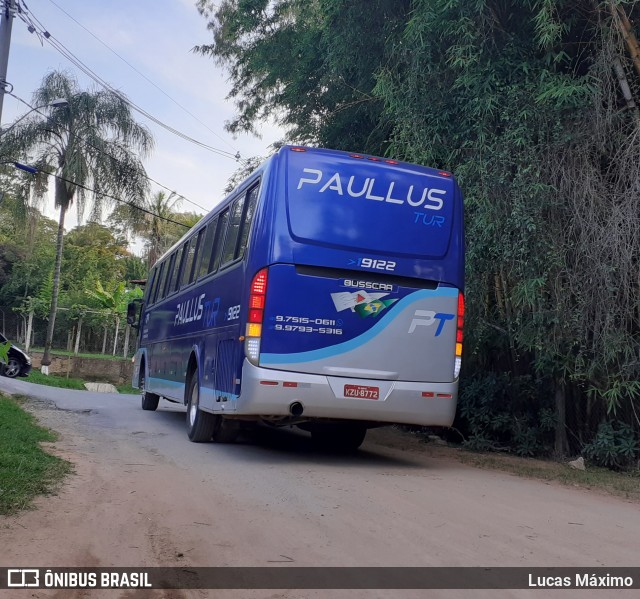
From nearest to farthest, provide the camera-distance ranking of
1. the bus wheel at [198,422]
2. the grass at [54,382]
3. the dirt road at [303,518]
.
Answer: the dirt road at [303,518], the bus wheel at [198,422], the grass at [54,382]

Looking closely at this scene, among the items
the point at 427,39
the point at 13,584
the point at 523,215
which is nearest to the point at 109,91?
the point at 427,39

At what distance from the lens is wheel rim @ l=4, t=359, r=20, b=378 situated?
82.3 ft

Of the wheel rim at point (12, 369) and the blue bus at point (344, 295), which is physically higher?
the blue bus at point (344, 295)

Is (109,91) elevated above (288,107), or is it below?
above

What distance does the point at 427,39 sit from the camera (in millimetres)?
10484

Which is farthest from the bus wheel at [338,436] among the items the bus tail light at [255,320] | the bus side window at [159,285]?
the bus side window at [159,285]

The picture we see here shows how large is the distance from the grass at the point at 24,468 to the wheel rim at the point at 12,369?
15.3m

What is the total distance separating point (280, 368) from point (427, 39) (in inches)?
205

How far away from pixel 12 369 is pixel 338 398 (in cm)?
1967

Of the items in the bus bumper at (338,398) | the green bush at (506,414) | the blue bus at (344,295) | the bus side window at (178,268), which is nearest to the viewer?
the bus bumper at (338,398)

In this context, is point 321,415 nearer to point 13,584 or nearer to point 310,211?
point 310,211

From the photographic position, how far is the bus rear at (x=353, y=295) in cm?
853

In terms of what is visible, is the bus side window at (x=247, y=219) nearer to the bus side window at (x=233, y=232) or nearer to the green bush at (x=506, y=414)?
the bus side window at (x=233, y=232)

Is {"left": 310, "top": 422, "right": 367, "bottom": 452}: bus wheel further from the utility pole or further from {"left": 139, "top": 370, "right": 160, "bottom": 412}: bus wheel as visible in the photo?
the utility pole
